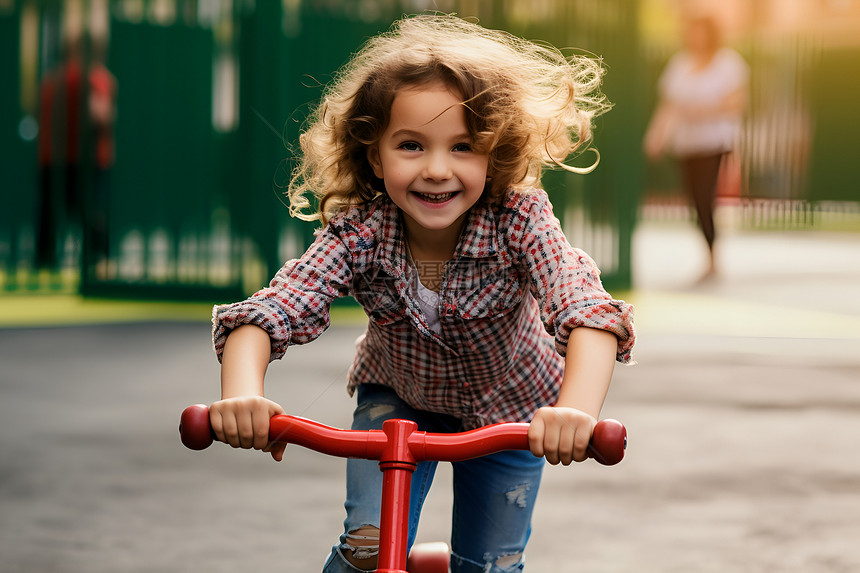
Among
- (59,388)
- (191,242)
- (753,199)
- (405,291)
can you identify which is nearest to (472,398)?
(405,291)

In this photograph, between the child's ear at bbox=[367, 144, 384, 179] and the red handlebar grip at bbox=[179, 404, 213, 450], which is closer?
the red handlebar grip at bbox=[179, 404, 213, 450]

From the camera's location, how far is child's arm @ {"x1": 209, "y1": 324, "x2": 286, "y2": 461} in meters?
1.81

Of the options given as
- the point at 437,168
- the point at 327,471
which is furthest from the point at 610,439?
the point at 327,471

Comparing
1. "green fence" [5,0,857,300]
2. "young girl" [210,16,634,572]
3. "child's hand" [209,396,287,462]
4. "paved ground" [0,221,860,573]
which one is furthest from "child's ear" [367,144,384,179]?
"green fence" [5,0,857,300]

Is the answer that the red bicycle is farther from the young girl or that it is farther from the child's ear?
the child's ear

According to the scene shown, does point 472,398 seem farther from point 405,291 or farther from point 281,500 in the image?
point 281,500

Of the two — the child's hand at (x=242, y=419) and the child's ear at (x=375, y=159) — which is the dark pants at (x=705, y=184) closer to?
the child's ear at (x=375, y=159)

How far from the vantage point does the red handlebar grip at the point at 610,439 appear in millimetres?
1708

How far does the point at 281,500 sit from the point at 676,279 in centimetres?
885

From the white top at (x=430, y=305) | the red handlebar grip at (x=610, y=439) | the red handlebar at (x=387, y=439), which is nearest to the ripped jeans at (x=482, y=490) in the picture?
the white top at (x=430, y=305)

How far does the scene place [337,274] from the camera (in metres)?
2.32

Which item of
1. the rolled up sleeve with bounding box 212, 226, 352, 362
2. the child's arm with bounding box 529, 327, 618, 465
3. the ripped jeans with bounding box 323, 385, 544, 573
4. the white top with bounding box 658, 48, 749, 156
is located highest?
the white top with bounding box 658, 48, 749, 156

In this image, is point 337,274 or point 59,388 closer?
point 337,274

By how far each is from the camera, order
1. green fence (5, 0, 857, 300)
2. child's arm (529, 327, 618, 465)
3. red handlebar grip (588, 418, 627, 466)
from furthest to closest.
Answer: green fence (5, 0, 857, 300), child's arm (529, 327, 618, 465), red handlebar grip (588, 418, 627, 466)
